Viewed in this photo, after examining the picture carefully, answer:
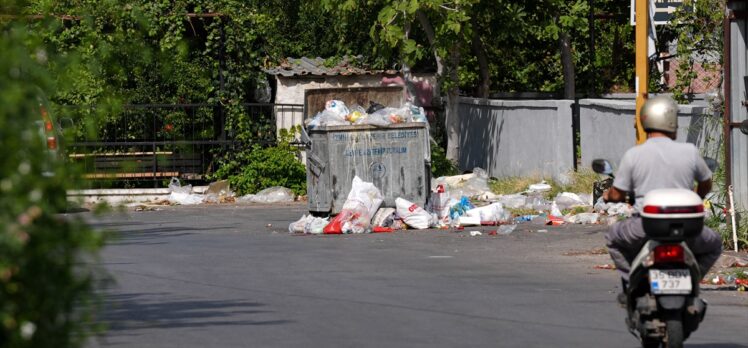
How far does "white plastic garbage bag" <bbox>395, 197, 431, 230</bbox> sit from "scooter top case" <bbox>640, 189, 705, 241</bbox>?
1161 cm

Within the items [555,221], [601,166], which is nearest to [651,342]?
[601,166]

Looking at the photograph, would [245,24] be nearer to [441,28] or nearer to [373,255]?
[441,28]

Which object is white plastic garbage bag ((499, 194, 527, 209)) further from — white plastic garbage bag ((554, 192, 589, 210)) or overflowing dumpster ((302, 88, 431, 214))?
overflowing dumpster ((302, 88, 431, 214))

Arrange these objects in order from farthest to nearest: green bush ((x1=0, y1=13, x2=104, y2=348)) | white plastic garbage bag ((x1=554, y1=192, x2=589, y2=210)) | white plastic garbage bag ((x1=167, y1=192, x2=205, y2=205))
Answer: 1. white plastic garbage bag ((x1=167, y1=192, x2=205, y2=205))
2. white plastic garbage bag ((x1=554, y1=192, x2=589, y2=210))
3. green bush ((x1=0, y1=13, x2=104, y2=348))

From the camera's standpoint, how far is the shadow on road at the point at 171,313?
379 inches

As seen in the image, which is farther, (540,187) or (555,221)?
(540,187)

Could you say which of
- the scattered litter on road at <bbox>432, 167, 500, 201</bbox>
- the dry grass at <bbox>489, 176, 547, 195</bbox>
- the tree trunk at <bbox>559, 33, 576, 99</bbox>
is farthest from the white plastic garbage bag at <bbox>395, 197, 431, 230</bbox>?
the tree trunk at <bbox>559, 33, 576, 99</bbox>

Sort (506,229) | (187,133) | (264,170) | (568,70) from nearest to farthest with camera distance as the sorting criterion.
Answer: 1. (506,229)
2. (264,170)
3. (187,133)
4. (568,70)

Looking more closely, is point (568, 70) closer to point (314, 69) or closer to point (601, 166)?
point (314, 69)

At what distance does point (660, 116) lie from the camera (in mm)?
7973

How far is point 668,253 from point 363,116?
42.6 feet

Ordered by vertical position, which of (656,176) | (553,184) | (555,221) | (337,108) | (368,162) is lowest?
(555,221)

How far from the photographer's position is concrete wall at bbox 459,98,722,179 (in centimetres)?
2019

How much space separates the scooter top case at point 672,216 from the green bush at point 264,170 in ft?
64.2
